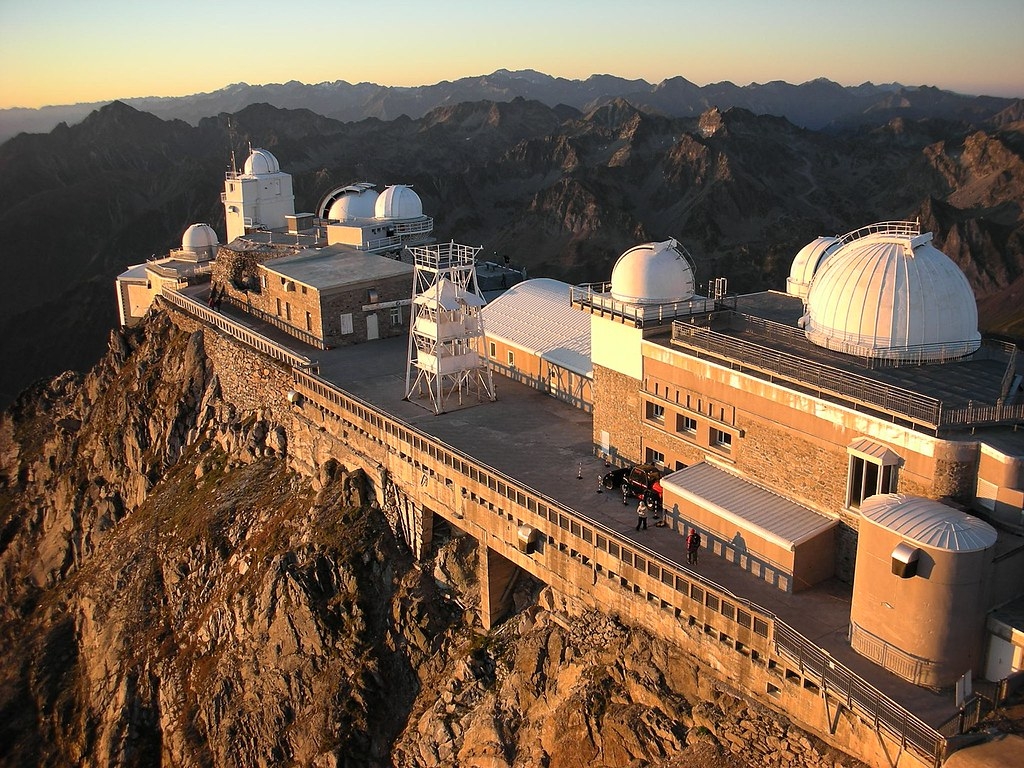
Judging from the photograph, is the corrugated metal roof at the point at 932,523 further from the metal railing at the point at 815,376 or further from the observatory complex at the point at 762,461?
the metal railing at the point at 815,376

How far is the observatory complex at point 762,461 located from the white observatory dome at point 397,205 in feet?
67.3

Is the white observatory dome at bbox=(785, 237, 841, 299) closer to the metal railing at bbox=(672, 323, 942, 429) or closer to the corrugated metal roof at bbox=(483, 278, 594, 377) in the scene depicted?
the metal railing at bbox=(672, 323, 942, 429)

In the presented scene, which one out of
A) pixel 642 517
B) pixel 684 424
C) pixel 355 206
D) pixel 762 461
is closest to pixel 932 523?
pixel 762 461

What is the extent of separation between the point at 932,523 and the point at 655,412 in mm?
11790

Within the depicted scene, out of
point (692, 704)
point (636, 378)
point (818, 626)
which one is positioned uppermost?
point (636, 378)

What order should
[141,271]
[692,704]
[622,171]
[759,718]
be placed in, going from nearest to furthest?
1. [759,718]
2. [692,704]
3. [141,271]
4. [622,171]

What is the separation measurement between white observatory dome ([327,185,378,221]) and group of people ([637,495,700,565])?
41.3 metres

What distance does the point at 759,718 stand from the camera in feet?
69.4

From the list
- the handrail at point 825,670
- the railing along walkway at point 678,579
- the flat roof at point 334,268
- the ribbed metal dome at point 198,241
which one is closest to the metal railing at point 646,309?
the railing along walkway at point 678,579

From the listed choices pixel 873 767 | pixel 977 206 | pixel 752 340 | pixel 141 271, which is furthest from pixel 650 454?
pixel 977 206

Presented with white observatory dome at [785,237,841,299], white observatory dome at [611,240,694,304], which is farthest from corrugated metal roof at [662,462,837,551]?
white observatory dome at [785,237,841,299]

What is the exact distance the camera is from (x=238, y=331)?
164ft

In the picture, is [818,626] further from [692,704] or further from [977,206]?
[977,206]

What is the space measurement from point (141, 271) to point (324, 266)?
27.6m
